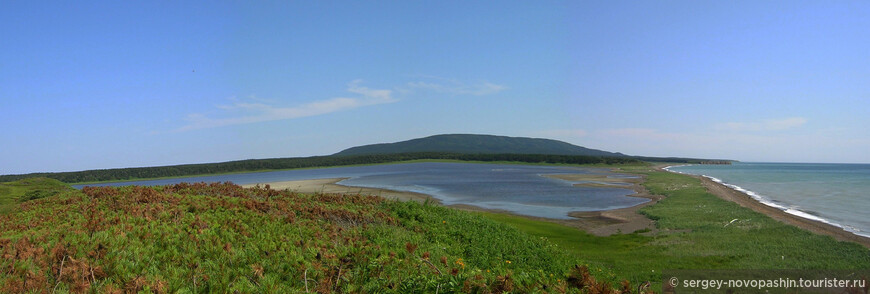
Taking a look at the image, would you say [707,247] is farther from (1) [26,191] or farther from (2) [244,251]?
(1) [26,191]

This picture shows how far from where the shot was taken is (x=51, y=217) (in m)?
9.55

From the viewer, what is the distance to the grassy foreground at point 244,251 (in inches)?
220

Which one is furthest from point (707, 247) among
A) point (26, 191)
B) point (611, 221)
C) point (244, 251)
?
point (26, 191)

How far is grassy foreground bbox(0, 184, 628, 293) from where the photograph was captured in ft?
18.3

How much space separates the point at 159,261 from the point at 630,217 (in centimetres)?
3015

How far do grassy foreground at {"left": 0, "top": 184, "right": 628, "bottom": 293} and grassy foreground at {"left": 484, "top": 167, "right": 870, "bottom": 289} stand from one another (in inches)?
199

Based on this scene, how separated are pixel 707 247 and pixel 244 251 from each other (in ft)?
60.7

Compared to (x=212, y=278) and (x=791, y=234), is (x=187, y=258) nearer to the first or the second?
(x=212, y=278)

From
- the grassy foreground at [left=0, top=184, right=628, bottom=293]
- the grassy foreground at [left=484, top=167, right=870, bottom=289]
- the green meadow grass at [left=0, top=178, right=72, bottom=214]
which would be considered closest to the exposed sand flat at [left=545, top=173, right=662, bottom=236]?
Answer: the grassy foreground at [left=484, top=167, right=870, bottom=289]

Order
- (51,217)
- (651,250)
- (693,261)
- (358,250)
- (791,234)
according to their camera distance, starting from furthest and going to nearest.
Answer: (791,234)
(651,250)
(693,261)
(51,217)
(358,250)

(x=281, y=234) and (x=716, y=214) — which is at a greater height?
(x=281, y=234)

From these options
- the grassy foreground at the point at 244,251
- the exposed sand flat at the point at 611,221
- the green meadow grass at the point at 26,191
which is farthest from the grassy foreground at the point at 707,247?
the green meadow grass at the point at 26,191

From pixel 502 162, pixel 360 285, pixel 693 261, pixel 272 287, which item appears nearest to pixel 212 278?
pixel 272 287

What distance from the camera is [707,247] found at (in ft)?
62.0
